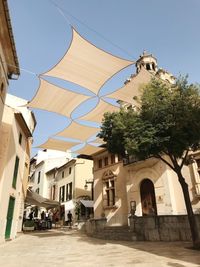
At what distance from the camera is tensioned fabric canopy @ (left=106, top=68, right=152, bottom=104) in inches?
497

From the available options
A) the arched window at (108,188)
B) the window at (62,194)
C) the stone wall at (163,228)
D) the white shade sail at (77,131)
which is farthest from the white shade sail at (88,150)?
the window at (62,194)

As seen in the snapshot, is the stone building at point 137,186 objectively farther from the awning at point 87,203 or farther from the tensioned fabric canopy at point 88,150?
the awning at point 87,203

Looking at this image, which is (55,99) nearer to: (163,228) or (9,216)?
(9,216)

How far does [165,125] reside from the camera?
1045 centimetres

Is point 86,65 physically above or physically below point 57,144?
above

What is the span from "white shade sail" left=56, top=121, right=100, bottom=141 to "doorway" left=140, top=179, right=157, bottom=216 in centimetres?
575

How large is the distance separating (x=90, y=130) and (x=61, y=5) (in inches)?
422

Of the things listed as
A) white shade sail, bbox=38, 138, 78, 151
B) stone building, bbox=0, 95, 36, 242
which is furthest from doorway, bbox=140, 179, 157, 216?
stone building, bbox=0, 95, 36, 242

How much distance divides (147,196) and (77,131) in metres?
7.43

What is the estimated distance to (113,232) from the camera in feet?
49.4

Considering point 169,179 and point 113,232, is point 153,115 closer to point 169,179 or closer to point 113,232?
A: point 169,179

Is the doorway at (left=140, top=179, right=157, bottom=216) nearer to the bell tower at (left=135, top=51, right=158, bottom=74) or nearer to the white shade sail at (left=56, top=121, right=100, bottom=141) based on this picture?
the white shade sail at (left=56, top=121, right=100, bottom=141)

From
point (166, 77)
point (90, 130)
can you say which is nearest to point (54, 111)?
Answer: point (90, 130)

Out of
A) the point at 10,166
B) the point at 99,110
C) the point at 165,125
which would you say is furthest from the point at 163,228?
the point at 10,166
